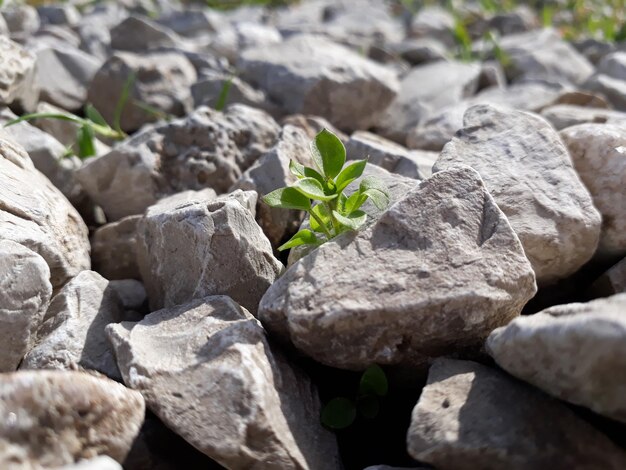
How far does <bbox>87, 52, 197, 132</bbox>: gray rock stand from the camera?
3379 millimetres

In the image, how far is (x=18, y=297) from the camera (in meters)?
1.76

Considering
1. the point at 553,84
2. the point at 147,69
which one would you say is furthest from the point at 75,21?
the point at 553,84

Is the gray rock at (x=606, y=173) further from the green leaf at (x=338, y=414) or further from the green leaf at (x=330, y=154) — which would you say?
the green leaf at (x=338, y=414)

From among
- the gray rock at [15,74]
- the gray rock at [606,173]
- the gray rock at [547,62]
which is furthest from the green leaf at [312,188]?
the gray rock at [547,62]

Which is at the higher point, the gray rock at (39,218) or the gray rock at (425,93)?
the gray rock at (39,218)

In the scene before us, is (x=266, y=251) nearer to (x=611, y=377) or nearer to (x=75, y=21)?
(x=611, y=377)

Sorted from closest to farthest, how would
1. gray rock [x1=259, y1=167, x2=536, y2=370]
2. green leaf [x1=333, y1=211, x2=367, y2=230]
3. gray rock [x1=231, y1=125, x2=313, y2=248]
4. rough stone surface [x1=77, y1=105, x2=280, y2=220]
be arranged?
gray rock [x1=259, y1=167, x2=536, y2=370]
green leaf [x1=333, y1=211, x2=367, y2=230]
gray rock [x1=231, y1=125, x2=313, y2=248]
rough stone surface [x1=77, y1=105, x2=280, y2=220]

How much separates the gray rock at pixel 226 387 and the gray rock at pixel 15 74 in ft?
4.05

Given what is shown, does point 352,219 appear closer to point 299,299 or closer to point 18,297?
point 299,299

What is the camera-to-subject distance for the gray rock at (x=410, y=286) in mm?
1646

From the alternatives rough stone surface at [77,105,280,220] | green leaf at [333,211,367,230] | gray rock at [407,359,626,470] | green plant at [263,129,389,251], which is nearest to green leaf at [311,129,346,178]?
green plant at [263,129,389,251]

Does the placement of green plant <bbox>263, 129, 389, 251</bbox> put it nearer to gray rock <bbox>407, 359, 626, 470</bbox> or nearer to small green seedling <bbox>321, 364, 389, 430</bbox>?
small green seedling <bbox>321, 364, 389, 430</bbox>

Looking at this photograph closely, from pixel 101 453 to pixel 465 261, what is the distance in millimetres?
859

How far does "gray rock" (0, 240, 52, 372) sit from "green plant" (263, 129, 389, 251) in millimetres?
562
